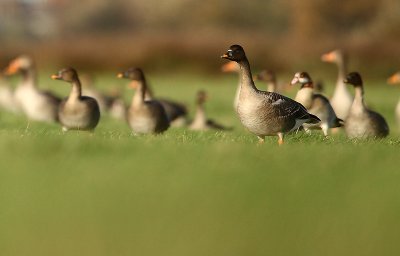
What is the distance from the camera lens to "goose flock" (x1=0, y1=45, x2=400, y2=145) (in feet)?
34.7

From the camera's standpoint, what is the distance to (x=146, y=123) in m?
13.3

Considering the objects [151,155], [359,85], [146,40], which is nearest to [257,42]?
[146,40]

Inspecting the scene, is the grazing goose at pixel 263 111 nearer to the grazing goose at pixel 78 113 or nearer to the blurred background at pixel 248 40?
A: the grazing goose at pixel 78 113

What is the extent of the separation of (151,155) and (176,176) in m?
0.96

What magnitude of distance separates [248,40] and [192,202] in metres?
35.8

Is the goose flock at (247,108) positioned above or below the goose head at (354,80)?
below

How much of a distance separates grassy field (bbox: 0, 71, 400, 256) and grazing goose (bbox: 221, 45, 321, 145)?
156cm

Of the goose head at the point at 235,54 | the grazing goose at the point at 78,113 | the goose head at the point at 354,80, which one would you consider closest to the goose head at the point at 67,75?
the grazing goose at the point at 78,113

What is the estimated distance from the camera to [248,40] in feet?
139

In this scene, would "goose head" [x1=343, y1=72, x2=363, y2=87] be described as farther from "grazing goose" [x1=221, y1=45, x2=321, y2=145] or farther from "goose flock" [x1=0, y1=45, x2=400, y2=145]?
"grazing goose" [x1=221, y1=45, x2=321, y2=145]

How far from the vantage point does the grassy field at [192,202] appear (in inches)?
261

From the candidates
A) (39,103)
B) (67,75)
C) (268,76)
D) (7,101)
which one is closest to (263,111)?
(67,75)

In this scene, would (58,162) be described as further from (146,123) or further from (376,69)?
(376,69)

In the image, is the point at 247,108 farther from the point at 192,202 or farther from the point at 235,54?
the point at 192,202
